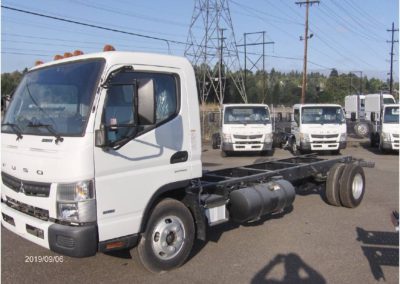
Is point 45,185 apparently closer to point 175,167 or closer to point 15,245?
point 175,167

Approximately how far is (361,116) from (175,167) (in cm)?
3731

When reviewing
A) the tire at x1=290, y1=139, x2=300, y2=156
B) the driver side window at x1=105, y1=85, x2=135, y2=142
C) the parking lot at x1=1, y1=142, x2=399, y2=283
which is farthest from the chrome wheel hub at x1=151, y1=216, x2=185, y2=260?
the tire at x1=290, y1=139, x2=300, y2=156

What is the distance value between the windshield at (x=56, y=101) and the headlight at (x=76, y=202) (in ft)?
1.67

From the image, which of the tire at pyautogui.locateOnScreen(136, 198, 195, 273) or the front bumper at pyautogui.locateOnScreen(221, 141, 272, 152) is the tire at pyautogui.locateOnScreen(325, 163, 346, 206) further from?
the front bumper at pyautogui.locateOnScreen(221, 141, 272, 152)

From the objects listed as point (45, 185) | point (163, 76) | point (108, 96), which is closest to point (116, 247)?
point (45, 185)

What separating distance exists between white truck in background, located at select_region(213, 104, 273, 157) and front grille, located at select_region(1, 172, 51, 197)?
517 inches

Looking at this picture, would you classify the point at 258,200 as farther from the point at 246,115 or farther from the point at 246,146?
the point at 246,115

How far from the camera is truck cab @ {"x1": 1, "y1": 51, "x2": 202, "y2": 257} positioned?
177 inches

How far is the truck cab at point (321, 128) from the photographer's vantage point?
18.6 m

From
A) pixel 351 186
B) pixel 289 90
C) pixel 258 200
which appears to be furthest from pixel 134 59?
pixel 289 90

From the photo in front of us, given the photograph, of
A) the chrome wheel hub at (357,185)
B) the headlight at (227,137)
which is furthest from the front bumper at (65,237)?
the headlight at (227,137)

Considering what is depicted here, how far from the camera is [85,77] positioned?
4.79 m

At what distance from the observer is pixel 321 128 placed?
732 inches
